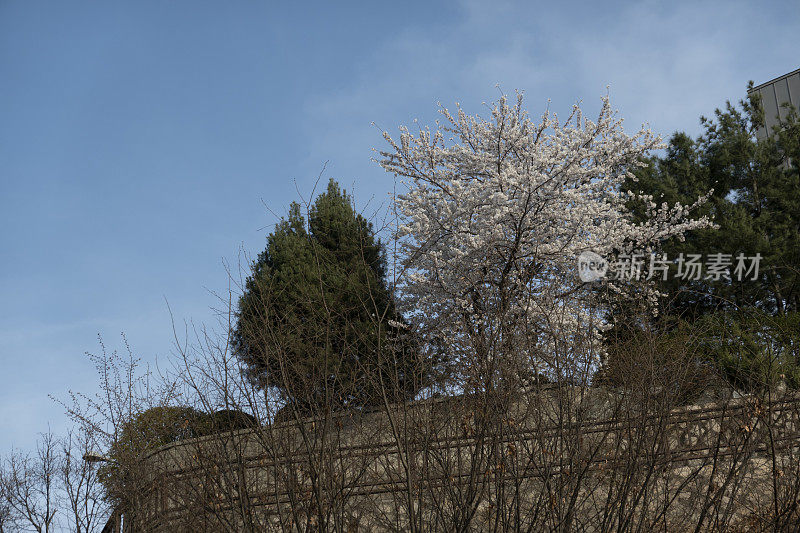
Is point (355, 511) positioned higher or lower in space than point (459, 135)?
lower

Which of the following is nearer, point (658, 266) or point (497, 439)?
point (497, 439)

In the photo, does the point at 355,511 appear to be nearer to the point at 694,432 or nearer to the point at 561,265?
the point at 694,432

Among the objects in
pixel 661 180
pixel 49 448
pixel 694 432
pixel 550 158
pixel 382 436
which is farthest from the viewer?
pixel 661 180

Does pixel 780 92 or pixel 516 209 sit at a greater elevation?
pixel 780 92

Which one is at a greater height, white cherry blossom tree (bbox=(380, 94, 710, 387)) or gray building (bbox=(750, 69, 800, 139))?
gray building (bbox=(750, 69, 800, 139))

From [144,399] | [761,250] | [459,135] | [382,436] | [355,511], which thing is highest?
[459,135]

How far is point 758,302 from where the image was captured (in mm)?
12742

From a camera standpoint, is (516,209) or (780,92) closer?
(516,209)

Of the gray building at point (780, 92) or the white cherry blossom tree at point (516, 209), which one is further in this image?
the gray building at point (780, 92)

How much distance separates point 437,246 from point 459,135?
8.42 ft

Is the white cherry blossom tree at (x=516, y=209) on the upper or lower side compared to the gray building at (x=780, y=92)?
lower

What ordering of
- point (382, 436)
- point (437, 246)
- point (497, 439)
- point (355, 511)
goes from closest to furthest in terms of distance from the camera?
point (497, 439)
point (355, 511)
point (382, 436)
point (437, 246)

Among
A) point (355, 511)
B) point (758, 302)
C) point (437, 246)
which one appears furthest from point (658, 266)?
point (355, 511)

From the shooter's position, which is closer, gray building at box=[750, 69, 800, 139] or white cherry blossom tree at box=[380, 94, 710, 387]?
white cherry blossom tree at box=[380, 94, 710, 387]
